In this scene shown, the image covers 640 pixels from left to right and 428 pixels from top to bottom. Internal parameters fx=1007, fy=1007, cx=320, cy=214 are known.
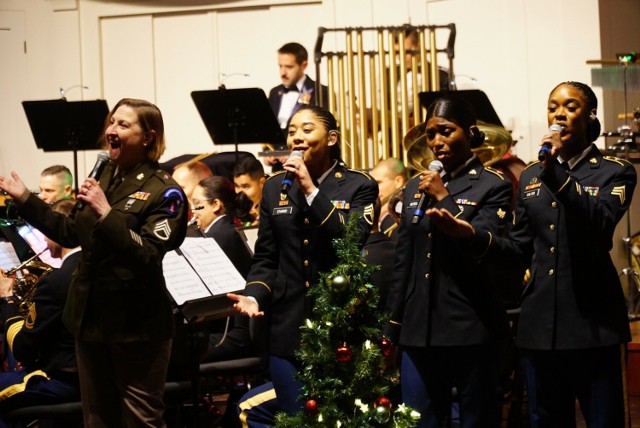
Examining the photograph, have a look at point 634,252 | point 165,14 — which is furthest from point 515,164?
point 165,14

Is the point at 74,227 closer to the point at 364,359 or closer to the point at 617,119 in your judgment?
the point at 364,359

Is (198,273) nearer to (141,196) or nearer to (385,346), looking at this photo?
(141,196)

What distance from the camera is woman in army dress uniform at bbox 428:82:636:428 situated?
144 inches

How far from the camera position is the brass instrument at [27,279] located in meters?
5.54

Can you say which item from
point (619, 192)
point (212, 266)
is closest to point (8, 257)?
point (212, 266)

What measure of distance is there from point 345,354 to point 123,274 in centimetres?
91

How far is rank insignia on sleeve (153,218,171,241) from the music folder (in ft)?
2.25

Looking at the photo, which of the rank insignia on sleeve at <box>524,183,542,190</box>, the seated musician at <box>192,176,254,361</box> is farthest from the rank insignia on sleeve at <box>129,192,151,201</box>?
the seated musician at <box>192,176,254,361</box>

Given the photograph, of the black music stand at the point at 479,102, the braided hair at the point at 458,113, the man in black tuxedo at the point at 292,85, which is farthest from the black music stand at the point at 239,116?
the braided hair at the point at 458,113

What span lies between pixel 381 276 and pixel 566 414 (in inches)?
52.3

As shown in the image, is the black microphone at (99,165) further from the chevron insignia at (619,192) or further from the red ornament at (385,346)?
the chevron insignia at (619,192)

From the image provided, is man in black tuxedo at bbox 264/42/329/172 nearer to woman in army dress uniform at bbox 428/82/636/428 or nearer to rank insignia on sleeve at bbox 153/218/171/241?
rank insignia on sleeve at bbox 153/218/171/241

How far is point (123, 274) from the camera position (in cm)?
386

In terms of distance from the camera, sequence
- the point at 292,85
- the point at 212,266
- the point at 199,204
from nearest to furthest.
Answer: the point at 212,266 → the point at 199,204 → the point at 292,85
